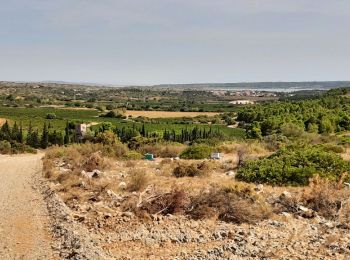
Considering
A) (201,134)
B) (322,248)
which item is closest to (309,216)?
(322,248)

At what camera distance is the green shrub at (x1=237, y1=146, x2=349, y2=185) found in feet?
57.1

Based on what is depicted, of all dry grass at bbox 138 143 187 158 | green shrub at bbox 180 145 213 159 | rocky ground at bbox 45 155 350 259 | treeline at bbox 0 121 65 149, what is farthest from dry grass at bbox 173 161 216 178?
treeline at bbox 0 121 65 149

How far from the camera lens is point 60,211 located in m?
14.1

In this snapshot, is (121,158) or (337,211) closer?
(337,211)

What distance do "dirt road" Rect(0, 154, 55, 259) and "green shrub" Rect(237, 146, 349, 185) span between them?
837 centimetres

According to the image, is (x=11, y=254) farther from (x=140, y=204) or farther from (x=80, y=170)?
(x=80, y=170)

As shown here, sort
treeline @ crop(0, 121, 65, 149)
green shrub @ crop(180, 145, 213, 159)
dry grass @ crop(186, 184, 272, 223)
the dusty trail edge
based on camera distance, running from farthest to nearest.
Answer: treeline @ crop(0, 121, 65, 149), green shrub @ crop(180, 145, 213, 159), dry grass @ crop(186, 184, 272, 223), the dusty trail edge

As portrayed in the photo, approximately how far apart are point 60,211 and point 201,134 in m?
63.0

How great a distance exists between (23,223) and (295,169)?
10459mm

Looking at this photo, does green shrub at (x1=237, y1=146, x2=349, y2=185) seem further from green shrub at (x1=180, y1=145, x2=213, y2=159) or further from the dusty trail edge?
green shrub at (x1=180, y1=145, x2=213, y2=159)

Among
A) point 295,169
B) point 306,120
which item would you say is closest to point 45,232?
point 295,169

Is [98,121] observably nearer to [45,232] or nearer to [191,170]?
[191,170]

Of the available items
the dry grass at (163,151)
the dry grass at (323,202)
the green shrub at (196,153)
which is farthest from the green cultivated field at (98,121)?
the dry grass at (323,202)

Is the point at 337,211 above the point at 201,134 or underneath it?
above
